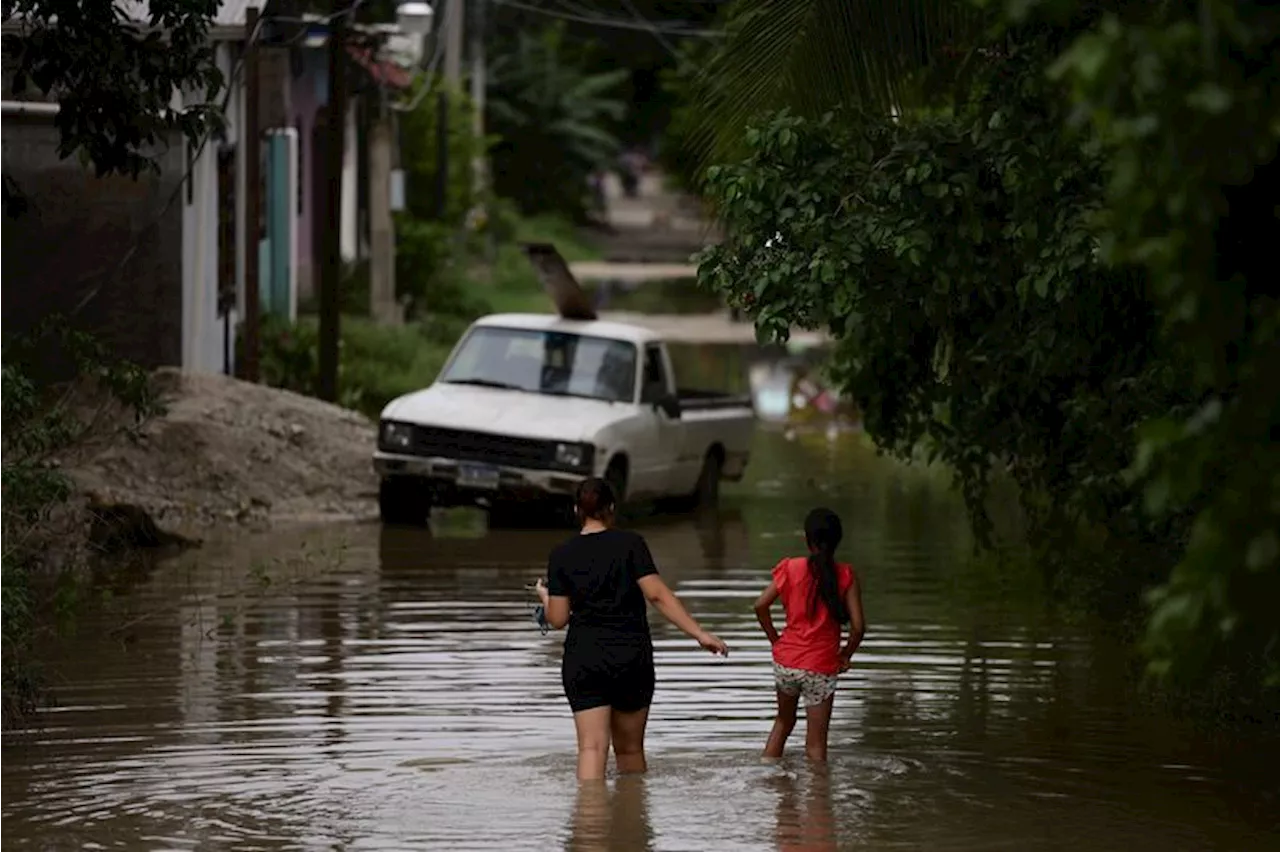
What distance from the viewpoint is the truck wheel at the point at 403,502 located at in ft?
77.6

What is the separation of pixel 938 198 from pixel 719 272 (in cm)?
110

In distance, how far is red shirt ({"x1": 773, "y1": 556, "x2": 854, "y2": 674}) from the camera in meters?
12.9

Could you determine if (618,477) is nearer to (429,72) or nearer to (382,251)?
(382,251)

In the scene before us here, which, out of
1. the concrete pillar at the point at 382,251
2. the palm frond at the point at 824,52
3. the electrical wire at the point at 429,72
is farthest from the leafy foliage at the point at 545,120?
the palm frond at the point at 824,52

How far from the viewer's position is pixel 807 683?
1291cm

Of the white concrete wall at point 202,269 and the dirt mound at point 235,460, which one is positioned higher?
the white concrete wall at point 202,269

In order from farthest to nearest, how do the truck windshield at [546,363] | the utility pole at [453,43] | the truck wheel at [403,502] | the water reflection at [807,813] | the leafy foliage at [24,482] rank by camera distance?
the utility pole at [453,43] < the truck windshield at [546,363] < the truck wheel at [403,502] < the leafy foliage at [24,482] < the water reflection at [807,813]

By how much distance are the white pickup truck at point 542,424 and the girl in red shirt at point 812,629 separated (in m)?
9.66

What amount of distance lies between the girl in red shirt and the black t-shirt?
0.80 metres

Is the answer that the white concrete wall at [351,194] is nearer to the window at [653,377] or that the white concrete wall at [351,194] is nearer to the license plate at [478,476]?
the window at [653,377]

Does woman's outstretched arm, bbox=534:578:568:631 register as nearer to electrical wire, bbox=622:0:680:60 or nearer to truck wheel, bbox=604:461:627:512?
truck wheel, bbox=604:461:627:512

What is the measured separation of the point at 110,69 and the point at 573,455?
8483 millimetres

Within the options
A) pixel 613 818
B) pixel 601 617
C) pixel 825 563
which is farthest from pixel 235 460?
pixel 613 818

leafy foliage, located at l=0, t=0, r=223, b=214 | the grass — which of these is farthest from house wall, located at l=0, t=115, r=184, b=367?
the grass
